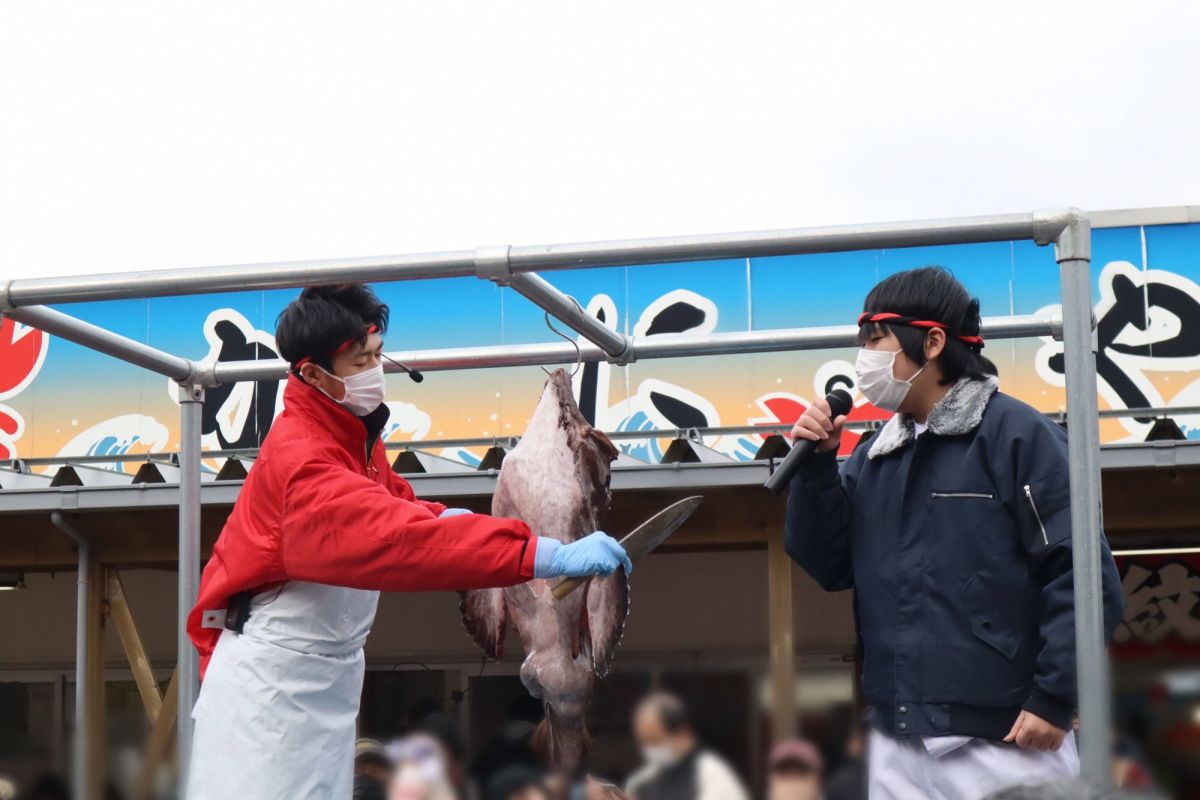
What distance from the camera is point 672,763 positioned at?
404cm

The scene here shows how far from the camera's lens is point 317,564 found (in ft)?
10.9

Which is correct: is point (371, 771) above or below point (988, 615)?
below

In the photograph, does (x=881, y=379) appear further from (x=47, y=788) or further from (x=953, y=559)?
(x=47, y=788)

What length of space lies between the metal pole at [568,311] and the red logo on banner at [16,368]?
9.34 meters

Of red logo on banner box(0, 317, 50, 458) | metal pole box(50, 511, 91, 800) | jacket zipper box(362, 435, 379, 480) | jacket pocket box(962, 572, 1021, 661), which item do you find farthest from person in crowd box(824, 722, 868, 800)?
red logo on banner box(0, 317, 50, 458)

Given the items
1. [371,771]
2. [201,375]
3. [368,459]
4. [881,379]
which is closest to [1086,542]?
[881,379]

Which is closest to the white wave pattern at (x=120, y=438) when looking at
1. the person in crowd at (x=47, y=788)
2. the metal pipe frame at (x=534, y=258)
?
the person in crowd at (x=47, y=788)

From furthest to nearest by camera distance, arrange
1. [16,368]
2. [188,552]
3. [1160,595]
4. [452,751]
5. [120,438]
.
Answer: [16,368] → [120,438] → [1160,595] → [452,751] → [188,552]

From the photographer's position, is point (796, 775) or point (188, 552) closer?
point (188, 552)

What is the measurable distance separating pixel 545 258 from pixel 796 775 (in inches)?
82.2

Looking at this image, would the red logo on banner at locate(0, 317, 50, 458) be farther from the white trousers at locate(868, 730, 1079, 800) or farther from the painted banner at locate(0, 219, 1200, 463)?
the white trousers at locate(868, 730, 1079, 800)

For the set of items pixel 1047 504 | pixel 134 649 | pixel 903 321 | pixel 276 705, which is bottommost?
pixel 134 649

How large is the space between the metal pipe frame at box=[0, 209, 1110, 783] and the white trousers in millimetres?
144

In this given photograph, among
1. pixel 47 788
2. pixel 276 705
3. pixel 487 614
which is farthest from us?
pixel 47 788
